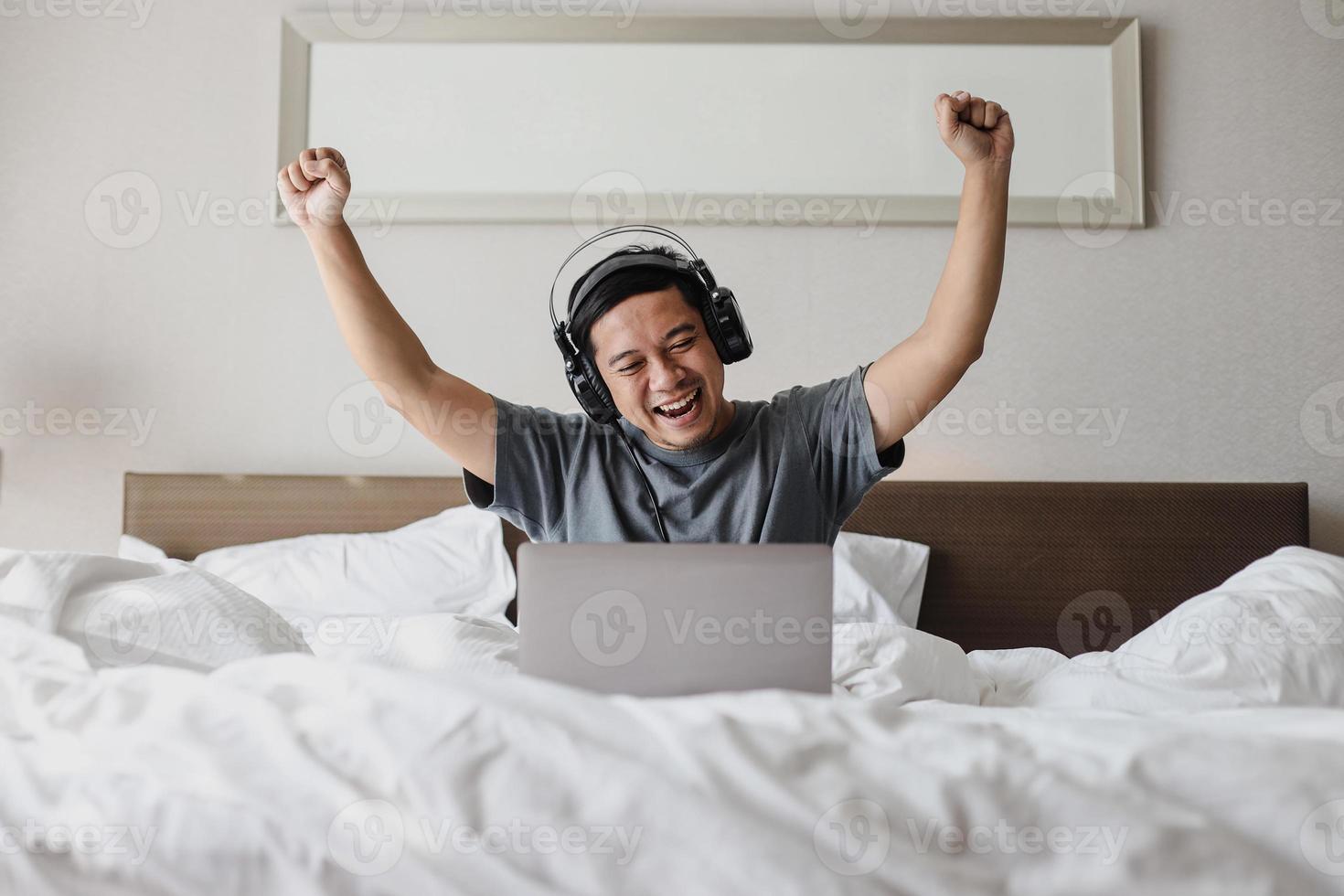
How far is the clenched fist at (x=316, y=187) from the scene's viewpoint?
4.25 feet

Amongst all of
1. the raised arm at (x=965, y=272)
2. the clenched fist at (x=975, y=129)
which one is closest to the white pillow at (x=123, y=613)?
the raised arm at (x=965, y=272)

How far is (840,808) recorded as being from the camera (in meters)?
0.74

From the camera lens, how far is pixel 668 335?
149 cm

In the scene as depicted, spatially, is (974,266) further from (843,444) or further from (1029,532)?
(1029,532)

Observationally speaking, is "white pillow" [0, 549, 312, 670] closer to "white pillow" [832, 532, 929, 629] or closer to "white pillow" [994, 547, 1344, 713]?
"white pillow" [994, 547, 1344, 713]

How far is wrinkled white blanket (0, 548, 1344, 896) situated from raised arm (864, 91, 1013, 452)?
66 cm

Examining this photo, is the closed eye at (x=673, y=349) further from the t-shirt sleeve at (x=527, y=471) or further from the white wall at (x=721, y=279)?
the white wall at (x=721, y=279)

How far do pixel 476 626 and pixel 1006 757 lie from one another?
3.33ft

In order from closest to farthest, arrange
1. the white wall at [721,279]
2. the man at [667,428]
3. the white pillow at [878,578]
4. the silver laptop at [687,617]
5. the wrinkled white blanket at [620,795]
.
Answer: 1. the wrinkled white blanket at [620,795]
2. the silver laptop at [687,617]
3. the man at [667,428]
4. the white pillow at [878,578]
5. the white wall at [721,279]

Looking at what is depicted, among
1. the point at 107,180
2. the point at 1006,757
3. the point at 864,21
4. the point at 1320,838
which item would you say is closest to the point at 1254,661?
the point at 1320,838

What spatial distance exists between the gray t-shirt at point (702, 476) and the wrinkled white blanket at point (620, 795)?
671 mm

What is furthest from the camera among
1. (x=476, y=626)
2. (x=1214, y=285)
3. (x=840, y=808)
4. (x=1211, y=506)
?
(x=1214, y=285)

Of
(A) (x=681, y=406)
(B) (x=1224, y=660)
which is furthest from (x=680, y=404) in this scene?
(B) (x=1224, y=660)

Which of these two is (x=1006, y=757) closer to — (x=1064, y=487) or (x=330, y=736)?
(x=330, y=736)
